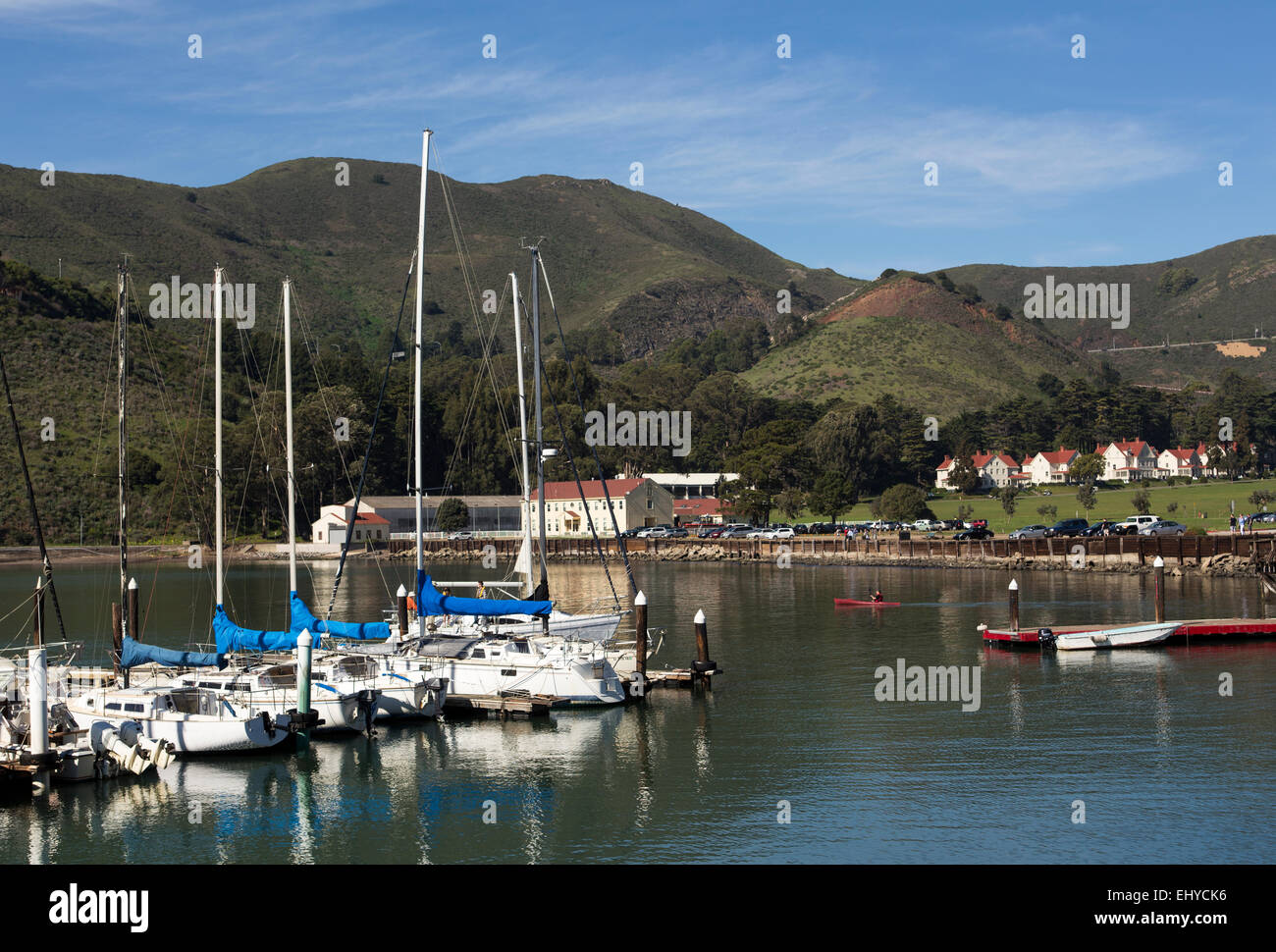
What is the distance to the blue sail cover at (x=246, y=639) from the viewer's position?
1465 inches

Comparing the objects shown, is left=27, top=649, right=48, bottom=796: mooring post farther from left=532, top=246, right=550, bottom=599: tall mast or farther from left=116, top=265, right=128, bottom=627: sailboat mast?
left=532, top=246, right=550, bottom=599: tall mast

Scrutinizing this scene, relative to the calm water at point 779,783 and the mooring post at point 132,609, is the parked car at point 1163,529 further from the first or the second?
the mooring post at point 132,609

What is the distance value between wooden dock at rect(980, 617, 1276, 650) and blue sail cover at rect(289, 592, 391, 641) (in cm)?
2572

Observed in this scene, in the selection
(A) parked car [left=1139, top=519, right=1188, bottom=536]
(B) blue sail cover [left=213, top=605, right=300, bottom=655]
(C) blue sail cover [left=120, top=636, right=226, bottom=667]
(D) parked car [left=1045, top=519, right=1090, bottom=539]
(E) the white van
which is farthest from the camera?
(D) parked car [left=1045, top=519, right=1090, bottom=539]

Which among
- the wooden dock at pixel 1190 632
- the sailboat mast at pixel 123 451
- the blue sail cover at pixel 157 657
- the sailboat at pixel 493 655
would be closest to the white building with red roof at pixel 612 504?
the wooden dock at pixel 1190 632

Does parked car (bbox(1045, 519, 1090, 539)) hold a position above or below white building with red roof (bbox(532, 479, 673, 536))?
below

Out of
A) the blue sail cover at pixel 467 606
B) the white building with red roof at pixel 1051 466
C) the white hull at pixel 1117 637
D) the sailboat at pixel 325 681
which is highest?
the white building with red roof at pixel 1051 466

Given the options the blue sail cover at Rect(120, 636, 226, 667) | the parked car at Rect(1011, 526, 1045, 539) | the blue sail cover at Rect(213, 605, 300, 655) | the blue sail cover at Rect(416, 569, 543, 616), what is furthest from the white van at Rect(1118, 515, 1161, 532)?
the blue sail cover at Rect(120, 636, 226, 667)

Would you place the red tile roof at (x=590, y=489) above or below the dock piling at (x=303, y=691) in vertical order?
above

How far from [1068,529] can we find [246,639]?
260ft

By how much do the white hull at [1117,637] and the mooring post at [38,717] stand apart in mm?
37281

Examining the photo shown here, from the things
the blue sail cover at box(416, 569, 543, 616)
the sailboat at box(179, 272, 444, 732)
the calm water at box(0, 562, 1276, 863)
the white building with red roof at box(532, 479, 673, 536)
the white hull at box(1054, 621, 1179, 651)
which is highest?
the white building with red roof at box(532, 479, 673, 536)

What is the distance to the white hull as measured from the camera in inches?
1928
